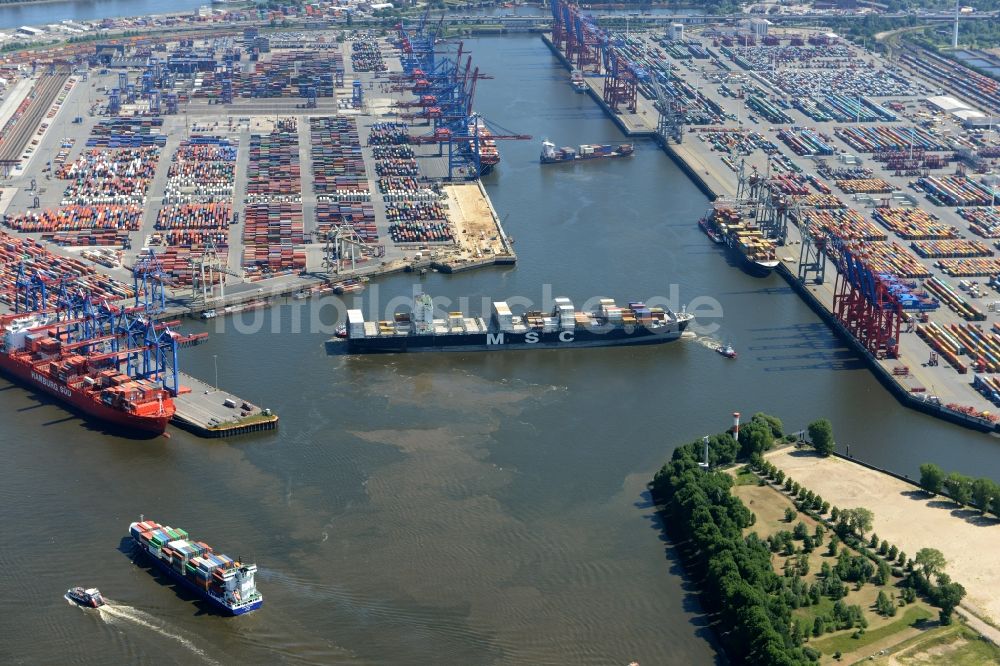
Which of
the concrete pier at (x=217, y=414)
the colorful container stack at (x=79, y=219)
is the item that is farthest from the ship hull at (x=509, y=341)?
the colorful container stack at (x=79, y=219)

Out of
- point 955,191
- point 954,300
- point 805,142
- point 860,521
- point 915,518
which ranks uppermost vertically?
point 805,142

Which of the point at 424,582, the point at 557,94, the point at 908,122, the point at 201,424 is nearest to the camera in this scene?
the point at 424,582

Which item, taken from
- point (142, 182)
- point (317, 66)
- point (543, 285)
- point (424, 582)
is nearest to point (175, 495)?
point (424, 582)

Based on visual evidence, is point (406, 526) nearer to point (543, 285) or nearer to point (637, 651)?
point (637, 651)

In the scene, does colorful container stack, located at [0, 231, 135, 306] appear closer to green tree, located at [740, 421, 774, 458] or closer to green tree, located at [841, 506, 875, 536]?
green tree, located at [740, 421, 774, 458]

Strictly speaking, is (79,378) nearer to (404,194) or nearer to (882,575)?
(404,194)

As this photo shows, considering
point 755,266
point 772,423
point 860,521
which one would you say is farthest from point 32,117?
point 860,521

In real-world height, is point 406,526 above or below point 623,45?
below
